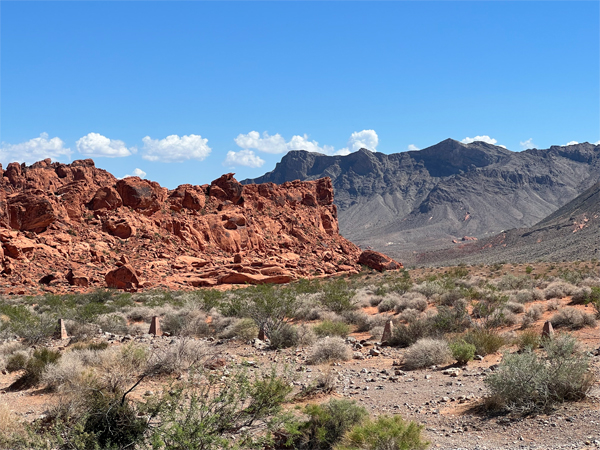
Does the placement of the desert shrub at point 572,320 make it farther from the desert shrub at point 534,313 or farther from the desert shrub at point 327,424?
the desert shrub at point 327,424

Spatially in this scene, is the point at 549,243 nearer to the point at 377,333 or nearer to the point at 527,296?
the point at 527,296

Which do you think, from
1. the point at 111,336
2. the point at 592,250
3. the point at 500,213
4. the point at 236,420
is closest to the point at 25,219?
the point at 111,336

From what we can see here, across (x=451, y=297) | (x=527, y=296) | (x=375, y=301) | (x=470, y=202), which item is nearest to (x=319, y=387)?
(x=451, y=297)

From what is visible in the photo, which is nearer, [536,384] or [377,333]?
[536,384]

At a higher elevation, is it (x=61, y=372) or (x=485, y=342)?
(x=61, y=372)

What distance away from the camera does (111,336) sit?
1595 centimetres

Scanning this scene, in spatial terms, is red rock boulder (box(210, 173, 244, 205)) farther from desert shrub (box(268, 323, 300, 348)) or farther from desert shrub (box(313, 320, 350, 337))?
desert shrub (box(268, 323, 300, 348))

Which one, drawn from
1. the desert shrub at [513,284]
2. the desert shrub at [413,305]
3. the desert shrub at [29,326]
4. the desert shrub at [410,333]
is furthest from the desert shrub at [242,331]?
the desert shrub at [513,284]

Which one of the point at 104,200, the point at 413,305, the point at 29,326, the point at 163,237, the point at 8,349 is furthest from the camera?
the point at 163,237

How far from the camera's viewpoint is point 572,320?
14.1m

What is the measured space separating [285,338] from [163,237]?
1271 inches

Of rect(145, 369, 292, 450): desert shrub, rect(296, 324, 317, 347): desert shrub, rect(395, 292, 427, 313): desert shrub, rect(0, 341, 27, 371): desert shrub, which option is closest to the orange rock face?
rect(0, 341, 27, 371): desert shrub

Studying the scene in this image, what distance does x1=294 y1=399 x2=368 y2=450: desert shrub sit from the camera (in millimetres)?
6512

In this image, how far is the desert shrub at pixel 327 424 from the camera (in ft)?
21.4
